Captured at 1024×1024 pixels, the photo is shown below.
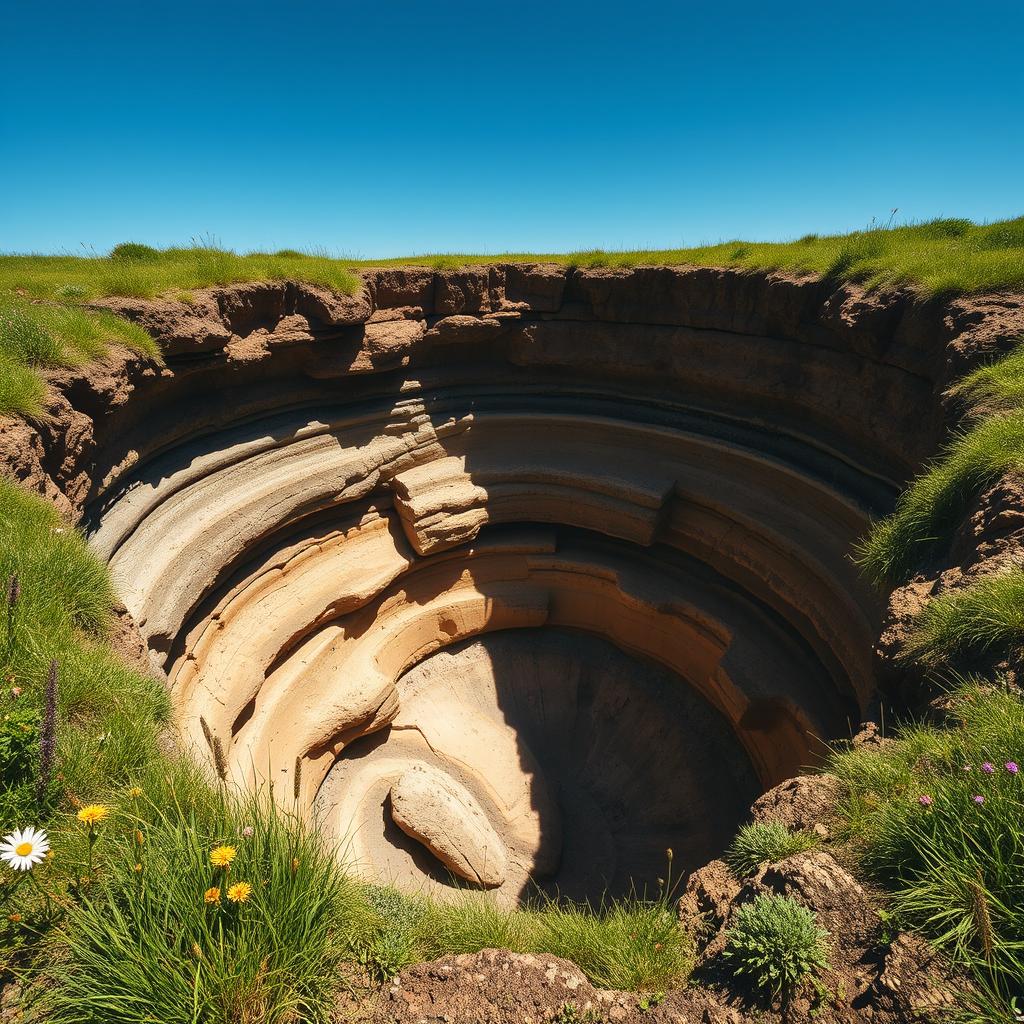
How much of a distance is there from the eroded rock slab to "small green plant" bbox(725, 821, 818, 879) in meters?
6.00

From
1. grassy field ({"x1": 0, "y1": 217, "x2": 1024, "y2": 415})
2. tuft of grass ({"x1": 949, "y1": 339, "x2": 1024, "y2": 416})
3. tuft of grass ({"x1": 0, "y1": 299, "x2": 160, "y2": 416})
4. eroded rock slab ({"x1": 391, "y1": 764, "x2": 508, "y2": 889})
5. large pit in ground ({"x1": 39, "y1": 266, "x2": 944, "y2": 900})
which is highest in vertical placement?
grassy field ({"x1": 0, "y1": 217, "x2": 1024, "y2": 415})

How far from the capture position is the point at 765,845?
3406mm

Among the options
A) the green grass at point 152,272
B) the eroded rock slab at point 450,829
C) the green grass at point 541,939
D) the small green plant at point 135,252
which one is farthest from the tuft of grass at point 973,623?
the small green plant at point 135,252

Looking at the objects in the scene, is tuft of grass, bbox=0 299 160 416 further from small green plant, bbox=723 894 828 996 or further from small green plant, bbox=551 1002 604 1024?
small green plant, bbox=723 894 828 996

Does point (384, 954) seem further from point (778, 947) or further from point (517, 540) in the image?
point (517, 540)

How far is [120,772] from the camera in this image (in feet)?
10.5

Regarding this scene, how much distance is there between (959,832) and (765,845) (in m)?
1.05

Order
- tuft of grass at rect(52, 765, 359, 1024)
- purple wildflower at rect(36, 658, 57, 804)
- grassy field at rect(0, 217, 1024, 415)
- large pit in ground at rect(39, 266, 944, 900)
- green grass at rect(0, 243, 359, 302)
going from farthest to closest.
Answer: large pit in ground at rect(39, 266, 944, 900) → green grass at rect(0, 243, 359, 302) → grassy field at rect(0, 217, 1024, 415) → purple wildflower at rect(36, 658, 57, 804) → tuft of grass at rect(52, 765, 359, 1024)

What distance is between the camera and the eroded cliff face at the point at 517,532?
7918 mm

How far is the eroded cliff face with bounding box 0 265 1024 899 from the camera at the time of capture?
792cm

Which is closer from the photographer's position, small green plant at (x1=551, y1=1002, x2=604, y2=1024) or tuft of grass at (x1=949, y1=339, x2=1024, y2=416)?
small green plant at (x1=551, y1=1002, x2=604, y2=1024)

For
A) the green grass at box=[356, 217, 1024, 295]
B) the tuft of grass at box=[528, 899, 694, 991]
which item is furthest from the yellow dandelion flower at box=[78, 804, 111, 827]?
the green grass at box=[356, 217, 1024, 295]

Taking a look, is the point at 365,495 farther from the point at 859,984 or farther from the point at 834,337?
the point at 859,984

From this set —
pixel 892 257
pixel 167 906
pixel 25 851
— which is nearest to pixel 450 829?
pixel 167 906
